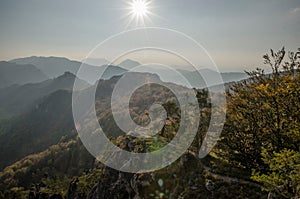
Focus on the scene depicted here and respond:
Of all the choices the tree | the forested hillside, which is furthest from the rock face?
the tree

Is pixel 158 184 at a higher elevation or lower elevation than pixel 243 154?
lower

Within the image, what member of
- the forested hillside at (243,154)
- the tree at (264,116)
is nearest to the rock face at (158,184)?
the forested hillside at (243,154)

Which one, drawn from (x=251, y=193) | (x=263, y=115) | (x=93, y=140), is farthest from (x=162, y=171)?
(x=93, y=140)

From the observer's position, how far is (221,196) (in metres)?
18.5

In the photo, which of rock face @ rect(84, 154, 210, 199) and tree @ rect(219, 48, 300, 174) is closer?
tree @ rect(219, 48, 300, 174)

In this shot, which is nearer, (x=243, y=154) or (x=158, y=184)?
(x=243, y=154)

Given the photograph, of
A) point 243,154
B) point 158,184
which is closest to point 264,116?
point 243,154

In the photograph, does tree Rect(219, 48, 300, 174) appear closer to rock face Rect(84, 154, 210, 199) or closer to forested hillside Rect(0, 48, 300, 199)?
forested hillside Rect(0, 48, 300, 199)

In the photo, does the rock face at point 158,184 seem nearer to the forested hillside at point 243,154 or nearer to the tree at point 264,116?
the forested hillside at point 243,154

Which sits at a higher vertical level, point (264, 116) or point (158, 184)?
point (264, 116)

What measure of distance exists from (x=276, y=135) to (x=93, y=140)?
176936 mm

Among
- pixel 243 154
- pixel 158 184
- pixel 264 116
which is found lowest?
pixel 158 184

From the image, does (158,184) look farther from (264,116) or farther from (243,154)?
(264,116)

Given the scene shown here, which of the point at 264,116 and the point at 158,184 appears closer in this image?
the point at 264,116
